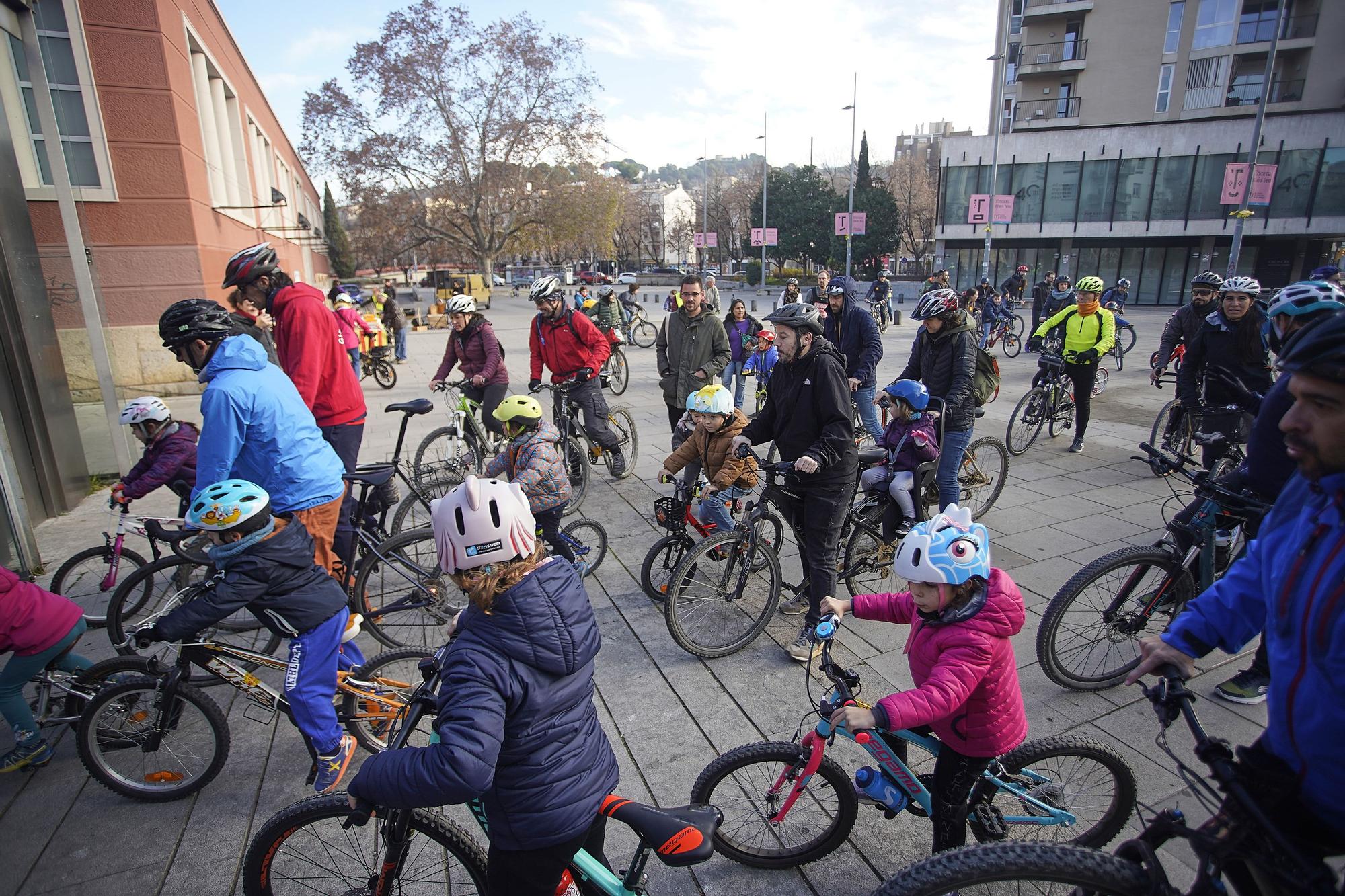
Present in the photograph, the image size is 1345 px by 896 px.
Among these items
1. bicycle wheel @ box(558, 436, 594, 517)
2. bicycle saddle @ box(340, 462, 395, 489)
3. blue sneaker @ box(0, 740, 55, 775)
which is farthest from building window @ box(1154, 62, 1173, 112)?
blue sneaker @ box(0, 740, 55, 775)

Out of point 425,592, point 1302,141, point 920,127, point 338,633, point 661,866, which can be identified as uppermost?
point 920,127

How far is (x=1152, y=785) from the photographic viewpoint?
2986 millimetres

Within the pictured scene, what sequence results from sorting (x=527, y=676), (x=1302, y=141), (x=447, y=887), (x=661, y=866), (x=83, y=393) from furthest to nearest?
(x=1302, y=141), (x=83, y=393), (x=661, y=866), (x=447, y=887), (x=527, y=676)

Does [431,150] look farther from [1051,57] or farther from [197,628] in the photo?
[197,628]

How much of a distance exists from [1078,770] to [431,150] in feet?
124

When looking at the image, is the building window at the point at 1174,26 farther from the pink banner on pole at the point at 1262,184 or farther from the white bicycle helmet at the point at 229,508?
the white bicycle helmet at the point at 229,508

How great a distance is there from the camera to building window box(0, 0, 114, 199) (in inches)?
348

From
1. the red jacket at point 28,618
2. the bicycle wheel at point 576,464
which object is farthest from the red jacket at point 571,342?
the red jacket at point 28,618

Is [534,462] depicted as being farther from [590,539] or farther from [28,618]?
[28,618]

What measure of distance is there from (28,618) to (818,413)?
13.1 feet

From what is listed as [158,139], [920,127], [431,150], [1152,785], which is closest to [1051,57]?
[431,150]

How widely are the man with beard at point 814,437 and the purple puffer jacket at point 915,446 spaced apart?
2.58ft

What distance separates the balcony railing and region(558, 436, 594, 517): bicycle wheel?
40.4m

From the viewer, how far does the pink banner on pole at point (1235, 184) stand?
792 inches
